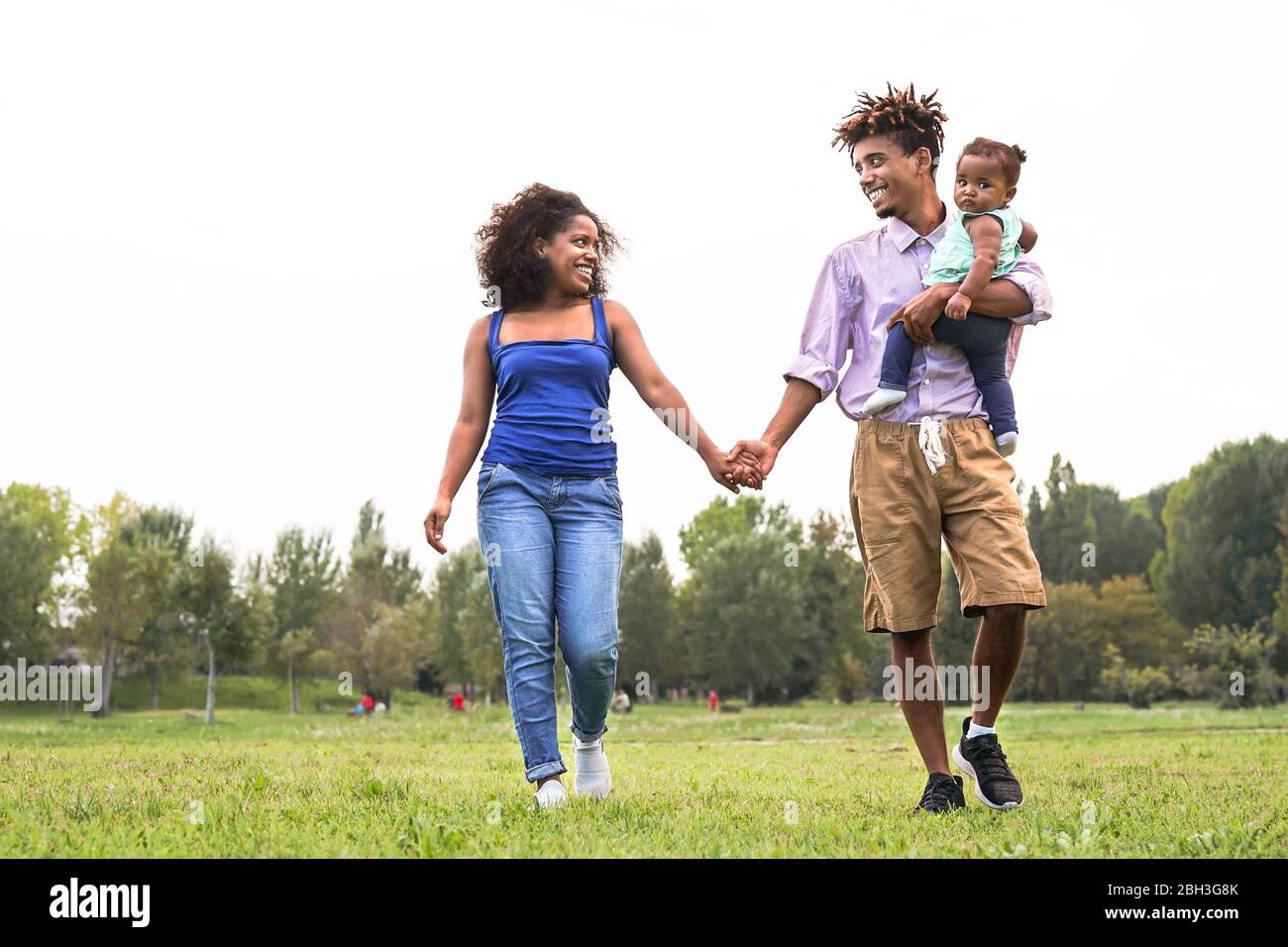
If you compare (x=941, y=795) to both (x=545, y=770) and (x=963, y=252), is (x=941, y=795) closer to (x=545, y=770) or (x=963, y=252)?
(x=545, y=770)

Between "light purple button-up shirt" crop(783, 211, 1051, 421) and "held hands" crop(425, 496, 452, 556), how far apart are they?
1742mm

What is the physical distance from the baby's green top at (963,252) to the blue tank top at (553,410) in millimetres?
1583

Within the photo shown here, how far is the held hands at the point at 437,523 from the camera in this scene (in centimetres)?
557

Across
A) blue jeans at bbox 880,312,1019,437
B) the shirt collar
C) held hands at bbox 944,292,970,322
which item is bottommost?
blue jeans at bbox 880,312,1019,437

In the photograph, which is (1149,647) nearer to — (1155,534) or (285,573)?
(1155,534)

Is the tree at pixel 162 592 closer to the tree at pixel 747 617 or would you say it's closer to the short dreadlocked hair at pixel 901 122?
the tree at pixel 747 617

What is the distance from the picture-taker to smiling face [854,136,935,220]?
19.0 feet

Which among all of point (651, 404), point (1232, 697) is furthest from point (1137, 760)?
point (1232, 697)

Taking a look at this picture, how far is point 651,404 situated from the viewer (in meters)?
5.77

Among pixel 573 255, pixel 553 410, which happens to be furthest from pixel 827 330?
pixel 553 410

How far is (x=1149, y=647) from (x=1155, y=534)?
11886 mm

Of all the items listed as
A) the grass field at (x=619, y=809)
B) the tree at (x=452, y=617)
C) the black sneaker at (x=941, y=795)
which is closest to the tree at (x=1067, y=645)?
the tree at (x=452, y=617)

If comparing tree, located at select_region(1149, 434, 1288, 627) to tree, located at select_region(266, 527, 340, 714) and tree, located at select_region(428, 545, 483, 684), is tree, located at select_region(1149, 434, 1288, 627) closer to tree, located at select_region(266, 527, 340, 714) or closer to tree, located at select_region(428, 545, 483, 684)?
tree, located at select_region(428, 545, 483, 684)

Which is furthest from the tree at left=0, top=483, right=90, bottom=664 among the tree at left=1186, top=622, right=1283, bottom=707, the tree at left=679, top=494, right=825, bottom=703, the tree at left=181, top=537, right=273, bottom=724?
the tree at left=1186, top=622, right=1283, bottom=707
